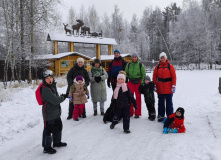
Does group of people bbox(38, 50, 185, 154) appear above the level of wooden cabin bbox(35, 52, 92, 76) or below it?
below

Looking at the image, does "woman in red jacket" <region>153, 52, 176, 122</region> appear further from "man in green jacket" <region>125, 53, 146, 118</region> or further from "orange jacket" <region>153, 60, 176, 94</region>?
"man in green jacket" <region>125, 53, 146, 118</region>

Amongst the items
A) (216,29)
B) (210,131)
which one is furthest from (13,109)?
(216,29)

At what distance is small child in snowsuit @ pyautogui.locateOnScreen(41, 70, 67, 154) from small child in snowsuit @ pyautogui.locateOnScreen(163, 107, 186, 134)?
2397 mm

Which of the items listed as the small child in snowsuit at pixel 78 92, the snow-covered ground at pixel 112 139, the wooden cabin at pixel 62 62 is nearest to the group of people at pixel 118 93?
the small child in snowsuit at pixel 78 92

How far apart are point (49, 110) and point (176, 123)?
2818mm

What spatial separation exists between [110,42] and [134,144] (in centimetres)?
2786

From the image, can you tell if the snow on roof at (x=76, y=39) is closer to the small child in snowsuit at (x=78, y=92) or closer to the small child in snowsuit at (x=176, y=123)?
the small child in snowsuit at (x=78, y=92)

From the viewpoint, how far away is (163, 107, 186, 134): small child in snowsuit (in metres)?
4.34

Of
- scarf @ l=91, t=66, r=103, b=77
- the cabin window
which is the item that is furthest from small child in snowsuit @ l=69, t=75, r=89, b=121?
the cabin window

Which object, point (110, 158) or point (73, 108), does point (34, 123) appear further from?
point (110, 158)

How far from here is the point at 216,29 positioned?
3912 centimetres

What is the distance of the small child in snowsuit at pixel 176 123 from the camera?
434 centimetres

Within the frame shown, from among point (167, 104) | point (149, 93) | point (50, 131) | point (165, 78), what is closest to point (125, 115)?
point (149, 93)

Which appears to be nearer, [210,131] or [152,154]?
[152,154]
